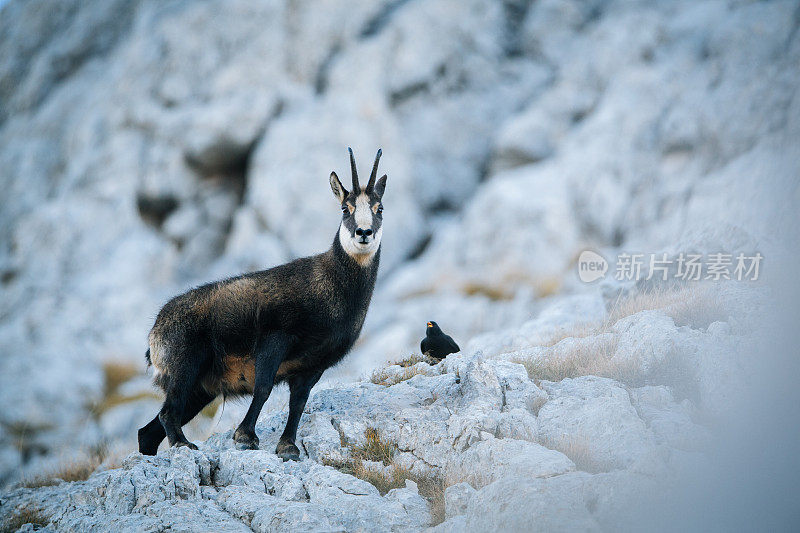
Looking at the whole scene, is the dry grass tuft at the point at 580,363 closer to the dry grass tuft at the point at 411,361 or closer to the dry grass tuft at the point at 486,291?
the dry grass tuft at the point at 411,361

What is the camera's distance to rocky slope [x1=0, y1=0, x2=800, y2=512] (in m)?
28.7

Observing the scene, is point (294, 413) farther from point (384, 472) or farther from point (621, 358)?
point (621, 358)

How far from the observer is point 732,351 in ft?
25.2

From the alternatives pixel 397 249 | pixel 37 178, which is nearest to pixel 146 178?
pixel 37 178

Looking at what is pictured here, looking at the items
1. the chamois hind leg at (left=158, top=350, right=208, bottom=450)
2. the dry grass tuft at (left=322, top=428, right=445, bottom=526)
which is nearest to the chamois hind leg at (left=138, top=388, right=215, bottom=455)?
the chamois hind leg at (left=158, top=350, right=208, bottom=450)

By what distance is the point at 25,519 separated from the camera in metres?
7.88

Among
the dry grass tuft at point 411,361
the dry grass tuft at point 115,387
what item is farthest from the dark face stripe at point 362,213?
the dry grass tuft at point 115,387

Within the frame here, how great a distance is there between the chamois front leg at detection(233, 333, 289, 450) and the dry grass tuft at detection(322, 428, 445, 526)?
1.06m

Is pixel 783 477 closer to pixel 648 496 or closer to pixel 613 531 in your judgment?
pixel 648 496

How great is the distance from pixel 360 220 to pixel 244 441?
2.90 meters

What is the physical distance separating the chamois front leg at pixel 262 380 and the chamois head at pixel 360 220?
4.50 feet

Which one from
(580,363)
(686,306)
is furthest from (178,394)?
(686,306)

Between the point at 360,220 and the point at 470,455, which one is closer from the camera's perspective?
the point at 470,455

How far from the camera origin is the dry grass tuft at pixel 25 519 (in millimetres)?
7750
